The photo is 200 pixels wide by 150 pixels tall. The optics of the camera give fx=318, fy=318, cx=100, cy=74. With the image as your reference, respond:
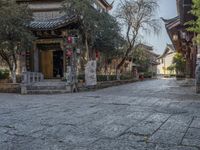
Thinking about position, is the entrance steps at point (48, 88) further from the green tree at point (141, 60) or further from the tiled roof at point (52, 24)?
the green tree at point (141, 60)

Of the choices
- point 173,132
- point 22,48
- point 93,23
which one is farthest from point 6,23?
point 173,132

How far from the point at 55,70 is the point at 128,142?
16.6 meters

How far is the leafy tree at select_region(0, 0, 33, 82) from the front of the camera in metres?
15.3

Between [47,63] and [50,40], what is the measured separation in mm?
2206

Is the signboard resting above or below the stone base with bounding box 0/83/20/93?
above

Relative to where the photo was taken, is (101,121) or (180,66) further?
(180,66)

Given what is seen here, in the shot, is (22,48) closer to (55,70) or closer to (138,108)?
(55,70)

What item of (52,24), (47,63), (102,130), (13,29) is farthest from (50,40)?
(102,130)

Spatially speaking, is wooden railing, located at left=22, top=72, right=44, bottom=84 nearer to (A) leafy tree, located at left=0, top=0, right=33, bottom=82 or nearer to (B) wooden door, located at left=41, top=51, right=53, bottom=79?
(A) leafy tree, located at left=0, top=0, right=33, bottom=82

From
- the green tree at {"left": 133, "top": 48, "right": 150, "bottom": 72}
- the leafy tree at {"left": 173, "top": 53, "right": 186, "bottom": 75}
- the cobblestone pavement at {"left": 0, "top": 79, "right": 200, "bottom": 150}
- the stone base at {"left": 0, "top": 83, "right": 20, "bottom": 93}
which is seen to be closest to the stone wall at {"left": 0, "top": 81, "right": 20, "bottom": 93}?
the stone base at {"left": 0, "top": 83, "right": 20, "bottom": 93}

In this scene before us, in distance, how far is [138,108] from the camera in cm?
809

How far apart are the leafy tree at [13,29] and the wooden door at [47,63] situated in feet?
13.1

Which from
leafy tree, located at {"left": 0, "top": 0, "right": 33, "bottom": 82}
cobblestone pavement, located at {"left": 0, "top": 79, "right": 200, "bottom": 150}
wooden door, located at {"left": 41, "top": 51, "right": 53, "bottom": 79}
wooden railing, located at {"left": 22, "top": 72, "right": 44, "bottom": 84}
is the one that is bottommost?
cobblestone pavement, located at {"left": 0, "top": 79, "right": 200, "bottom": 150}

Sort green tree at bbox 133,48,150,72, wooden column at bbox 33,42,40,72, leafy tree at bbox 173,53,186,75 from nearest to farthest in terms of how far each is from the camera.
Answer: wooden column at bbox 33,42,40,72 < leafy tree at bbox 173,53,186,75 < green tree at bbox 133,48,150,72
